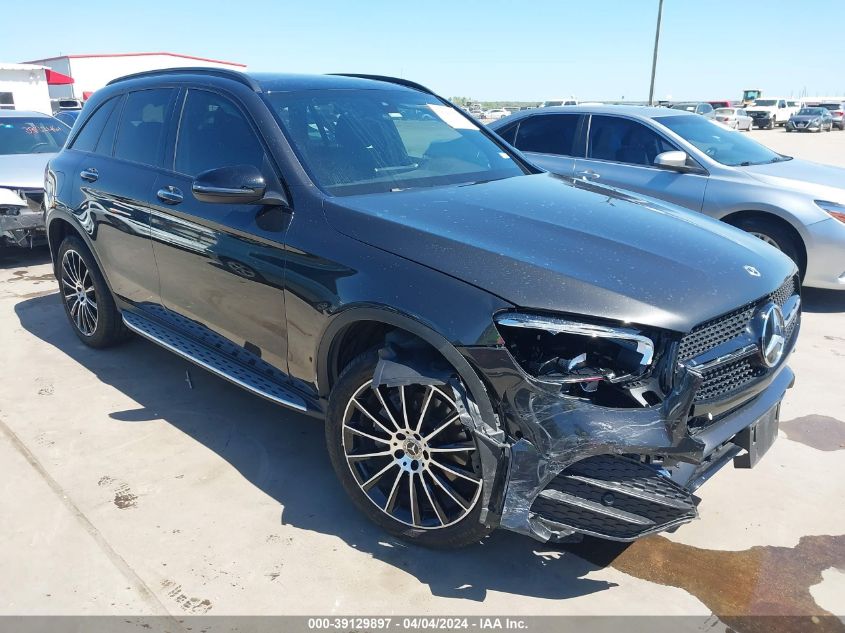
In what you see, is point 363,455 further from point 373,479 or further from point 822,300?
point 822,300

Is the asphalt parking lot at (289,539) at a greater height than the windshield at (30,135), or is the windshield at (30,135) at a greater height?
the windshield at (30,135)

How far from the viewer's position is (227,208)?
3.23 metres

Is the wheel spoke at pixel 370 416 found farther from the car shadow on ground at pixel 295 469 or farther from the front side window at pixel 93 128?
the front side window at pixel 93 128

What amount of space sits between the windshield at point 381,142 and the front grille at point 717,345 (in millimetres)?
1468

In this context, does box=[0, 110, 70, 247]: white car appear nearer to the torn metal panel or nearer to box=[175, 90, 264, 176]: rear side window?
box=[175, 90, 264, 176]: rear side window

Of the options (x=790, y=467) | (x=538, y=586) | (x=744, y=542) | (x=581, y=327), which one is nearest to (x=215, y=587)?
(x=538, y=586)

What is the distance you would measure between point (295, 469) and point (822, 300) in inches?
206

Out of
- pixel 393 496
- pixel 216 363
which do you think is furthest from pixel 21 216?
pixel 393 496

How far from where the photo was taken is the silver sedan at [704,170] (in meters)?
5.50

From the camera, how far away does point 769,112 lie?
42906mm

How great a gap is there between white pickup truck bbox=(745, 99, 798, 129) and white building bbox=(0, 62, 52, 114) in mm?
40080

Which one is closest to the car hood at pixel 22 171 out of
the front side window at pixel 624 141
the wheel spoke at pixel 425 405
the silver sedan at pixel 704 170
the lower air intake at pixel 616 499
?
the silver sedan at pixel 704 170

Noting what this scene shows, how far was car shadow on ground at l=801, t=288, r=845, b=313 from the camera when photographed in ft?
19.3

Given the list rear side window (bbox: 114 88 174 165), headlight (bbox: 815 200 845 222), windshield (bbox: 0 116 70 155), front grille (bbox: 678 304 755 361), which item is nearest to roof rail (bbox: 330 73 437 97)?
rear side window (bbox: 114 88 174 165)
